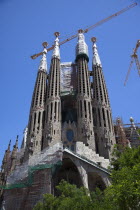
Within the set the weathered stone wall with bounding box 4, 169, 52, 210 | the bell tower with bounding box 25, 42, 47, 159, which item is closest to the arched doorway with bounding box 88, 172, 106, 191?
the weathered stone wall with bounding box 4, 169, 52, 210

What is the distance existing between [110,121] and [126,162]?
26.7 metres

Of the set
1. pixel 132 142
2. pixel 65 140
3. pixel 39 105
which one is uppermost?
pixel 39 105

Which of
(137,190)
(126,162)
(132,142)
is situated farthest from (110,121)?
(137,190)

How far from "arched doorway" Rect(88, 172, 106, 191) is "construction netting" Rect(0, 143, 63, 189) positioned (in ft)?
16.6

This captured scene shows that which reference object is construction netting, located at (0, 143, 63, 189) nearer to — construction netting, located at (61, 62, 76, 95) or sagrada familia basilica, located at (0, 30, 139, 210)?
sagrada familia basilica, located at (0, 30, 139, 210)

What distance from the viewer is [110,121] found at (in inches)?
1548

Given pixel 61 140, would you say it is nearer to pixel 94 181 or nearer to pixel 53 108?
pixel 53 108

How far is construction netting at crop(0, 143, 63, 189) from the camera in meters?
27.2

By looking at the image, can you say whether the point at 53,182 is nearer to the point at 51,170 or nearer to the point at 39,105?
the point at 51,170

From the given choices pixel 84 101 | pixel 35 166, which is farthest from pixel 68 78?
pixel 35 166

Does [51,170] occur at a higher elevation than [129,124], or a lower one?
lower

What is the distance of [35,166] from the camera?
2777 centimetres

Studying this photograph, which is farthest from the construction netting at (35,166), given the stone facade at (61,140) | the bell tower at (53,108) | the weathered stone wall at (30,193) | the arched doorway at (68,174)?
the bell tower at (53,108)

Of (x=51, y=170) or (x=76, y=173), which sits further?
(x=76, y=173)
